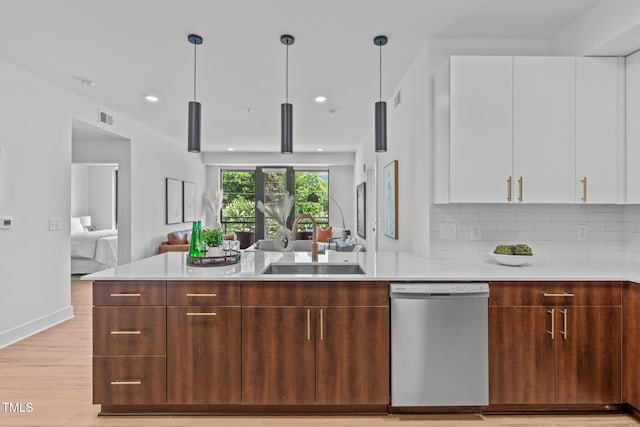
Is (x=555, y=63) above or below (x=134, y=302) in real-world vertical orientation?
above

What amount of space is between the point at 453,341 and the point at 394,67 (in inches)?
95.7

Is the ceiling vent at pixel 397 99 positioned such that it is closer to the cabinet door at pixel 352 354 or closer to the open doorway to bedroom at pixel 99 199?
the cabinet door at pixel 352 354

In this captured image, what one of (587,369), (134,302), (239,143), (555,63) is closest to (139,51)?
(134,302)

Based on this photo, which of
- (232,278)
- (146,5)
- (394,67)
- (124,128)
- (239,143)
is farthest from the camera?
(239,143)

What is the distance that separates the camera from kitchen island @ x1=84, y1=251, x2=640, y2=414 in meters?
2.02

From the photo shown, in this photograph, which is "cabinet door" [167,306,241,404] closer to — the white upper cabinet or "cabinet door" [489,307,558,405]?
"cabinet door" [489,307,558,405]

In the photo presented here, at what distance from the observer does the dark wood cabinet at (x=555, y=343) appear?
2.02 metres

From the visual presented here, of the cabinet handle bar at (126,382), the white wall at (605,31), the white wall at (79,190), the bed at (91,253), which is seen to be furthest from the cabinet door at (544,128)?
the white wall at (79,190)

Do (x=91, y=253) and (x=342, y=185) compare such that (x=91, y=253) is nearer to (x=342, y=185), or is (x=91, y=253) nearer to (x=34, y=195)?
(x=34, y=195)

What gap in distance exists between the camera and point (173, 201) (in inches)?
273

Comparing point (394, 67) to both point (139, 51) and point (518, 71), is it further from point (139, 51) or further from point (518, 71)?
point (139, 51)

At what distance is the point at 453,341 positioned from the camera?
202cm

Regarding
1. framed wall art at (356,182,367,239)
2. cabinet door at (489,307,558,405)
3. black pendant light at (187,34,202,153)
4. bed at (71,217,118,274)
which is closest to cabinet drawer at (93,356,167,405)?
black pendant light at (187,34,202,153)

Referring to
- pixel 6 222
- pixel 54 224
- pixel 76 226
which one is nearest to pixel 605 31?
pixel 6 222
